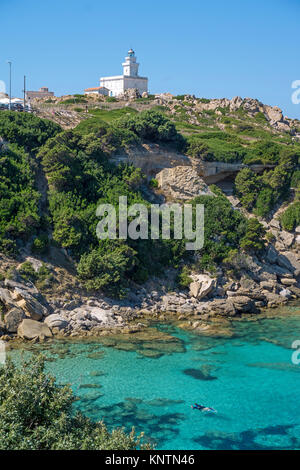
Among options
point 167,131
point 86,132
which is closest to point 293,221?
point 167,131

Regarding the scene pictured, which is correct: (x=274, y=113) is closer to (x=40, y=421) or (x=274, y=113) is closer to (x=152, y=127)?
(x=152, y=127)

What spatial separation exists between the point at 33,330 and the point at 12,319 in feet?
3.70

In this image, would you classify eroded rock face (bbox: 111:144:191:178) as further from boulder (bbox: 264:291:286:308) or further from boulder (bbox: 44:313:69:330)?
boulder (bbox: 44:313:69:330)

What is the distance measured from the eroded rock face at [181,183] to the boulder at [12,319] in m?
17.5

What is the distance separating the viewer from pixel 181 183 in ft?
114

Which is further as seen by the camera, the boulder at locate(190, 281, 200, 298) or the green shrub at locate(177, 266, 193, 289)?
the green shrub at locate(177, 266, 193, 289)

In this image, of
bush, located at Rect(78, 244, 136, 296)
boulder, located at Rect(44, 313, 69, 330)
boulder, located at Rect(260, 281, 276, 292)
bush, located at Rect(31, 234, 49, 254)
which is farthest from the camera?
boulder, located at Rect(260, 281, 276, 292)

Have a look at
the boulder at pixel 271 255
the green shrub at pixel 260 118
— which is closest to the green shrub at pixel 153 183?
the boulder at pixel 271 255

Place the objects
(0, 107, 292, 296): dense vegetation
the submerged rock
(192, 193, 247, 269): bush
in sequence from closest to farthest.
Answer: the submerged rock → (0, 107, 292, 296): dense vegetation → (192, 193, 247, 269): bush

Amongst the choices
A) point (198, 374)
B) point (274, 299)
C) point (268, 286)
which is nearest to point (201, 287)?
point (274, 299)

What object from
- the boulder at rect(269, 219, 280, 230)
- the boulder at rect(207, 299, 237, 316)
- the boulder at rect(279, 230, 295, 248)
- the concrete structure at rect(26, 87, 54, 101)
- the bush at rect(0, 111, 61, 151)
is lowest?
the boulder at rect(207, 299, 237, 316)

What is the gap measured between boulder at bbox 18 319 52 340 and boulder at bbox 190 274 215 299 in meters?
9.82

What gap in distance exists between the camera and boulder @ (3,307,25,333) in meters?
19.8

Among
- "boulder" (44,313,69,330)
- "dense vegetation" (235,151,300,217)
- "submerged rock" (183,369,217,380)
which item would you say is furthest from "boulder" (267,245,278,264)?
"boulder" (44,313,69,330)
